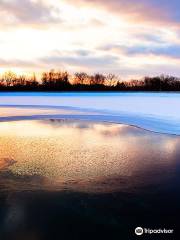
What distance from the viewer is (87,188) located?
14.3 feet

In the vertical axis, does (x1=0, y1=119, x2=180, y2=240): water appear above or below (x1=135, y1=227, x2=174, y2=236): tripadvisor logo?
above

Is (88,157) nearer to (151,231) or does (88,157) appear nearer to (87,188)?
(87,188)

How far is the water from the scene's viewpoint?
335 cm

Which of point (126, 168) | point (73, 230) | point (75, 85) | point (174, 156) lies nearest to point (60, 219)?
point (73, 230)

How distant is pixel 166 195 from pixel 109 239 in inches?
53.7

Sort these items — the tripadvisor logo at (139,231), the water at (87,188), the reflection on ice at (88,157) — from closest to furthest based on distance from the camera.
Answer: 1. the tripadvisor logo at (139,231)
2. the water at (87,188)
3. the reflection on ice at (88,157)

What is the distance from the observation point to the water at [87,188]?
11.0 feet

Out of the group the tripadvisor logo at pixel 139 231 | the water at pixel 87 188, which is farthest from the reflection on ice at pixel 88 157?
the tripadvisor logo at pixel 139 231

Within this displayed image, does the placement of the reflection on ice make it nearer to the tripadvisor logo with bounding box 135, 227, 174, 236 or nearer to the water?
the water

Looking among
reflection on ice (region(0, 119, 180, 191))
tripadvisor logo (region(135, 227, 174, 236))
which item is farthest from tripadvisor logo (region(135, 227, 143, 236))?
reflection on ice (region(0, 119, 180, 191))

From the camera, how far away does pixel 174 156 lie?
623cm

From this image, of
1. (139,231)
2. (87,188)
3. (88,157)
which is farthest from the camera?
(88,157)

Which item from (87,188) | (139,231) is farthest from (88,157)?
(139,231)

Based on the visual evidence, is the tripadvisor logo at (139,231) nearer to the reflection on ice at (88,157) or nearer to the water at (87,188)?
the water at (87,188)
